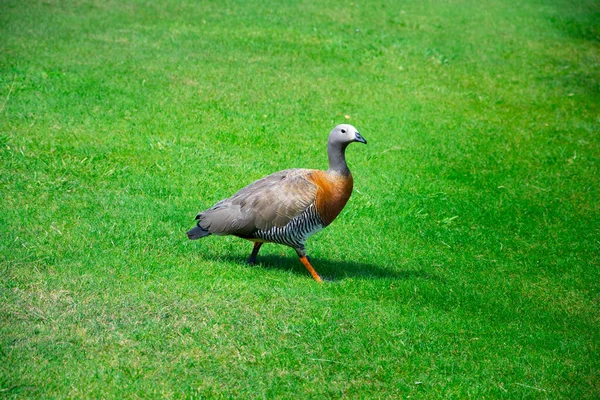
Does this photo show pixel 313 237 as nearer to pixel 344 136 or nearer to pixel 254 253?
pixel 254 253

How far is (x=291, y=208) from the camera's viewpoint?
7254 millimetres

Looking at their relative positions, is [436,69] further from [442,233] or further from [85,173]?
[85,173]

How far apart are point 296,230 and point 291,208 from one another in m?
0.21

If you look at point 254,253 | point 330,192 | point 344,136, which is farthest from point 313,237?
point 344,136

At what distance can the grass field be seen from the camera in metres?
5.98

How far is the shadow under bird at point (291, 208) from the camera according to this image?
286 inches

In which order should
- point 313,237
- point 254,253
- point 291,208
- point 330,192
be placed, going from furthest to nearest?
point 313,237 → point 254,253 → point 330,192 → point 291,208

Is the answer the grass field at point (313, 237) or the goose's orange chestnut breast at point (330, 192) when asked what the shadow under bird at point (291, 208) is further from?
the grass field at point (313, 237)

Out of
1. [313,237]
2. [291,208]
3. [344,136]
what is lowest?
[313,237]

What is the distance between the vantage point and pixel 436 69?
50.0ft

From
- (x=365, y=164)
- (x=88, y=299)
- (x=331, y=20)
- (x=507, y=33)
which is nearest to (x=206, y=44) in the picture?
(x=331, y=20)

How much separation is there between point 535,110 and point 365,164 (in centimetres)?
449

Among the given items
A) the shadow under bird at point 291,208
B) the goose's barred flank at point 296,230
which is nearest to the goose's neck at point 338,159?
the shadow under bird at point 291,208

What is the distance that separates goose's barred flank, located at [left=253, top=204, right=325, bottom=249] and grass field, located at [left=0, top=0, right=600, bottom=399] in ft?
1.26
